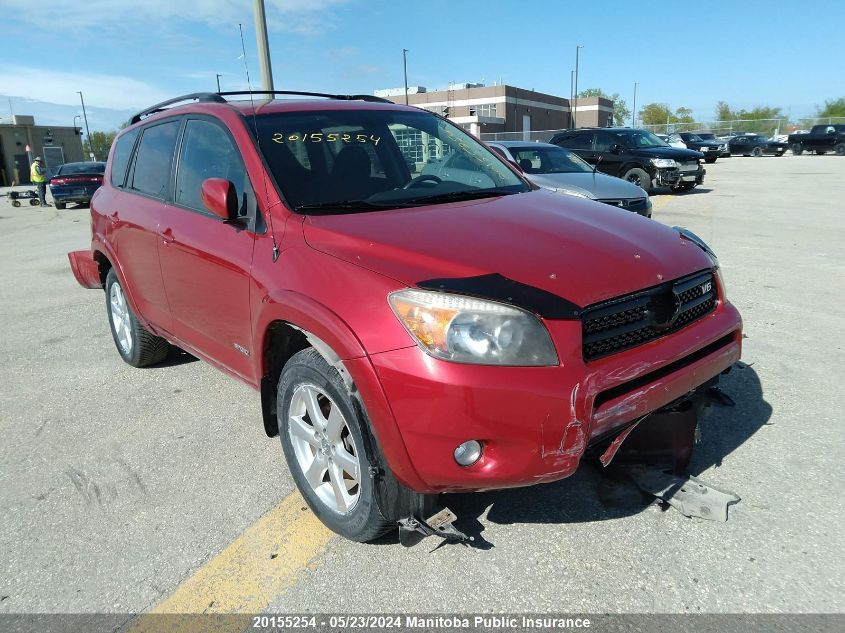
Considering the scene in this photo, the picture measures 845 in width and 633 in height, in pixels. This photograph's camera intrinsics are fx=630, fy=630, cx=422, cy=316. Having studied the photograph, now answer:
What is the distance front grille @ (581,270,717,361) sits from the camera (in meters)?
2.33

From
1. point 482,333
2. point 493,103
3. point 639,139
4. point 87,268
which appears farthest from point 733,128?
point 482,333

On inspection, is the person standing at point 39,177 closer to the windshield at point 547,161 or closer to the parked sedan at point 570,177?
the parked sedan at point 570,177

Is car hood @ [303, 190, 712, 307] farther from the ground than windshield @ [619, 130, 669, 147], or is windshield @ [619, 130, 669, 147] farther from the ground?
windshield @ [619, 130, 669, 147]

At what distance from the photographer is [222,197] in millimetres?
2947

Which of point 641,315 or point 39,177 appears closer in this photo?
Answer: point 641,315

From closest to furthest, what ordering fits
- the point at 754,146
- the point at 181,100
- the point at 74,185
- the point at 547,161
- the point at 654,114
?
the point at 181,100 → the point at 547,161 → the point at 74,185 → the point at 754,146 → the point at 654,114

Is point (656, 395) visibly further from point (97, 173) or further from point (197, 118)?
point (97, 173)

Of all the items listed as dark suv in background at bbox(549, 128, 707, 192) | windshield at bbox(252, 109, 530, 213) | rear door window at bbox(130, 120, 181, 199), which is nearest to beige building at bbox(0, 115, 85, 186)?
dark suv in background at bbox(549, 128, 707, 192)

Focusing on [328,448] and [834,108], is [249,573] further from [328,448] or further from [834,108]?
[834,108]

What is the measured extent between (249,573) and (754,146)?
4248cm

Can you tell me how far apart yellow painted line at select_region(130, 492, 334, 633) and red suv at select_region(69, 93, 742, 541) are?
0.17m

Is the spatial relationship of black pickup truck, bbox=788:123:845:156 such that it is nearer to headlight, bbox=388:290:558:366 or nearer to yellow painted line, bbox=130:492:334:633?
headlight, bbox=388:290:558:366

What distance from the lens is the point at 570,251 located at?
2570 millimetres

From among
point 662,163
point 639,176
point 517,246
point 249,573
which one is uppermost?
point 517,246
